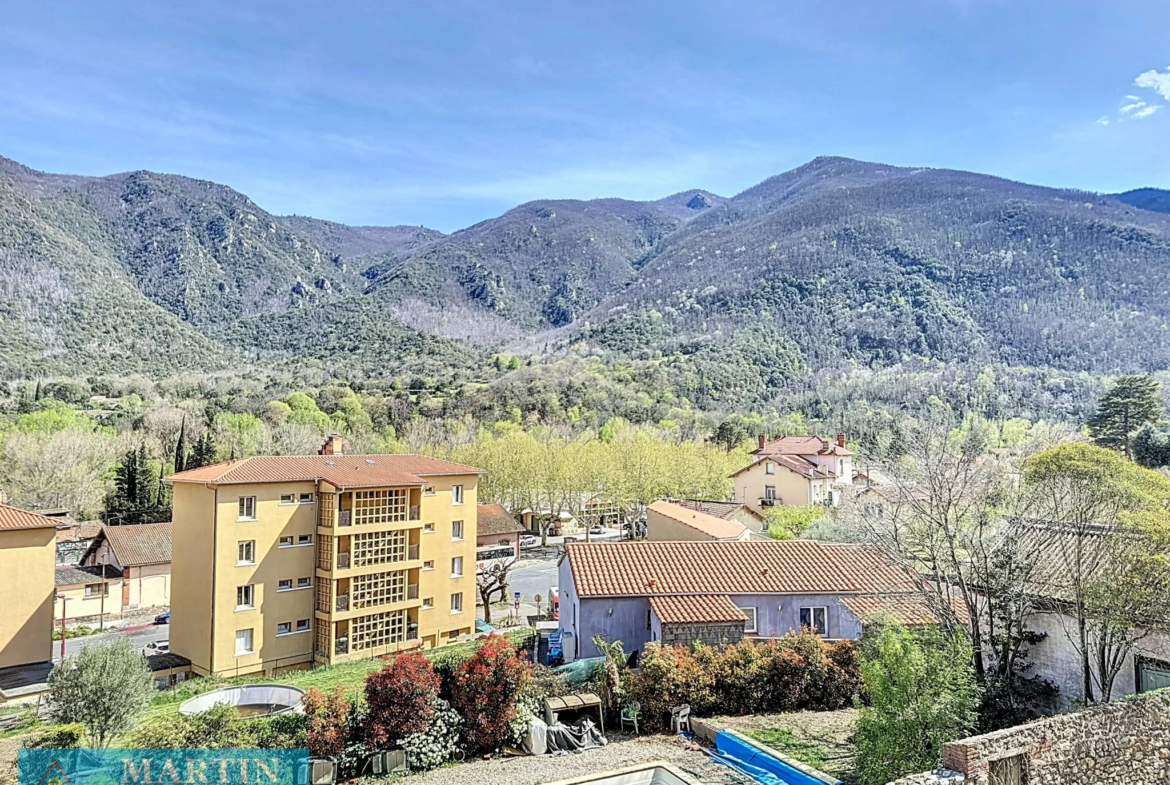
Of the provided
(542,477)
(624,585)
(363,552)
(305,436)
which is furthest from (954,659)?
(305,436)

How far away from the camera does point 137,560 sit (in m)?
40.2

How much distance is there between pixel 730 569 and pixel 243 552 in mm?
18246

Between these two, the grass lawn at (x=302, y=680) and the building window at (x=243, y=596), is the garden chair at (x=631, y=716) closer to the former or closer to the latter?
the grass lawn at (x=302, y=680)

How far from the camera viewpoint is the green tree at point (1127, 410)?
55.5 meters

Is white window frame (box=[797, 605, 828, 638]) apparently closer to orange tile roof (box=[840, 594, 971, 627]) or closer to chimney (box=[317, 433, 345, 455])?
orange tile roof (box=[840, 594, 971, 627])

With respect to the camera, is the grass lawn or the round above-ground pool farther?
the grass lawn

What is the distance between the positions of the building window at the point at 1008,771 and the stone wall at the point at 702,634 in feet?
26.9

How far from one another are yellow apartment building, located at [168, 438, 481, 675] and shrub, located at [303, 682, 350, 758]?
1439 centimetres

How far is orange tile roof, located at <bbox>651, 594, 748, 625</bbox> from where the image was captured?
1828 cm

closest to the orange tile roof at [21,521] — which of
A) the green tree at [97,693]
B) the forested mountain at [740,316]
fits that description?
the green tree at [97,693]

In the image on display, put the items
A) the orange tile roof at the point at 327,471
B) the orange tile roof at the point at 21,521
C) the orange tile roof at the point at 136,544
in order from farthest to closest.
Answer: the orange tile roof at the point at 136,544, the orange tile roof at the point at 327,471, the orange tile roof at the point at 21,521

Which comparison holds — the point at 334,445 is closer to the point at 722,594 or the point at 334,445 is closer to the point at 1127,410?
the point at 722,594

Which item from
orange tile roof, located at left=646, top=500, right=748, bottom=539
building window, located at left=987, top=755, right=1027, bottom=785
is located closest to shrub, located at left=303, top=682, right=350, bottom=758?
building window, located at left=987, top=755, right=1027, bottom=785

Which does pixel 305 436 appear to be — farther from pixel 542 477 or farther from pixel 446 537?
pixel 446 537
